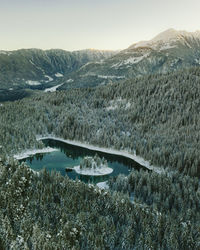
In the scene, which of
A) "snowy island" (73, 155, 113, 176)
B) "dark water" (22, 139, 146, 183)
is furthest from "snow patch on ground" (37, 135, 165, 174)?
"snowy island" (73, 155, 113, 176)

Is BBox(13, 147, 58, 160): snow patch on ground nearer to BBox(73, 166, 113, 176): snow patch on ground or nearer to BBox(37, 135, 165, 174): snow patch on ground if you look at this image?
BBox(37, 135, 165, 174): snow patch on ground

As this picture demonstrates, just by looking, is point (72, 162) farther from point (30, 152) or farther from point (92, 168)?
point (30, 152)

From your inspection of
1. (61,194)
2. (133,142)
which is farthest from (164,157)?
(61,194)

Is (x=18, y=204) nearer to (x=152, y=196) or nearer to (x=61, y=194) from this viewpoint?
(x=61, y=194)

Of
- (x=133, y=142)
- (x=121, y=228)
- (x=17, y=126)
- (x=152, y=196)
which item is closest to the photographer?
(x=121, y=228)

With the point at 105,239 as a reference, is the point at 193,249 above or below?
below

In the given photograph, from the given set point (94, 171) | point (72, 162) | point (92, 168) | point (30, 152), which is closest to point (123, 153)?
point (72, 162)
